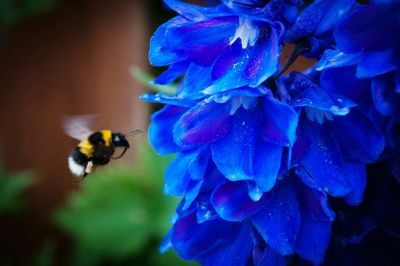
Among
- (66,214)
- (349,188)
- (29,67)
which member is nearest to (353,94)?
(349,188)

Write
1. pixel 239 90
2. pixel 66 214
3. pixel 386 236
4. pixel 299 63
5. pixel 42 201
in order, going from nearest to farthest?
pixel 239 90 < pixel 386 236 < pixel 299 63 < pixel 66 214 < pixel 42 201

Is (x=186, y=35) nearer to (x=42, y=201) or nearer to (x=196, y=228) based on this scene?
(x=196, y=228)

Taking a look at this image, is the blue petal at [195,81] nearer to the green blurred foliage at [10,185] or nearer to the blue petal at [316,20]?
the blue petal at [316,20]

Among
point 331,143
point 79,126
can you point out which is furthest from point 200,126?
point 79,126

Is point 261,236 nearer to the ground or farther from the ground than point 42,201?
farther from the ground

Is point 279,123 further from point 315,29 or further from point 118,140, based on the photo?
point 118,140

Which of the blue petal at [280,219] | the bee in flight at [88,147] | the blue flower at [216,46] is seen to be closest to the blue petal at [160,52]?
the blue flower at [216,46]
